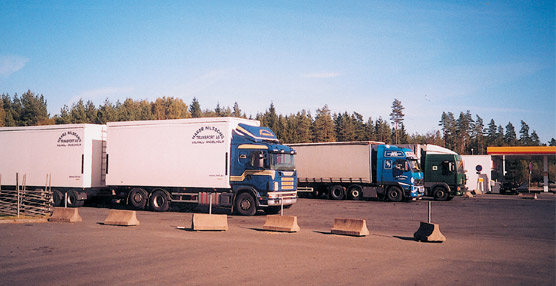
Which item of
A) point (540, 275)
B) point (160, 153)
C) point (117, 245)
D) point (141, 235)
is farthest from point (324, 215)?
point (540, 275)

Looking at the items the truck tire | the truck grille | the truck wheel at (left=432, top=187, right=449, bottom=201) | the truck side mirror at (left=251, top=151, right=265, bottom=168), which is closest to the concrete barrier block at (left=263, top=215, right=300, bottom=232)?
the truck side mirror at (left=251, top=151, right=265, bottom=168)

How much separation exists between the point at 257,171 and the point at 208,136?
9.18 ft

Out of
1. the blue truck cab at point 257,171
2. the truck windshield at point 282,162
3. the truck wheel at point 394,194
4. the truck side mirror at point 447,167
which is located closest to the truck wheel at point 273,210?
the blue truck cab at point 257,171

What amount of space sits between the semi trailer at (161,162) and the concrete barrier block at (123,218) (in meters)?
4.36

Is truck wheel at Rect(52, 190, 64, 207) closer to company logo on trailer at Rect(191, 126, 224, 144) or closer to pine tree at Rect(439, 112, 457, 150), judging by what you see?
company logo on trailer at Rect(191, 126, 224, 144)

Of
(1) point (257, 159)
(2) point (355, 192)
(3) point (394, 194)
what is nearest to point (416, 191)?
(3) point (394, 194)

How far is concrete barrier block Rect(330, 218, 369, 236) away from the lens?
14234 millimetres

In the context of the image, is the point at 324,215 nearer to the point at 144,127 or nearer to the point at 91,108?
the point at 144,127

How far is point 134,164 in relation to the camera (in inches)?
888

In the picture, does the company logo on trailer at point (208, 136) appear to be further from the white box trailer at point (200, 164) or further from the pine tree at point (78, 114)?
the pine tree at point (78, 114)

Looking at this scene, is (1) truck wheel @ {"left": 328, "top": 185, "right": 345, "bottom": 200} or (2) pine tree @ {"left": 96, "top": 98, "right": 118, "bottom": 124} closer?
(1) truck wheel @ {"left": 328, "top": 185, "right": 345, "bottom": 200}

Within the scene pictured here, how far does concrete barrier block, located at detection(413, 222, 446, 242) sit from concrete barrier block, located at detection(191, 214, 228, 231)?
236 inches

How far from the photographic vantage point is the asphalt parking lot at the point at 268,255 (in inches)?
328

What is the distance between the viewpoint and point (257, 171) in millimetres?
20188
